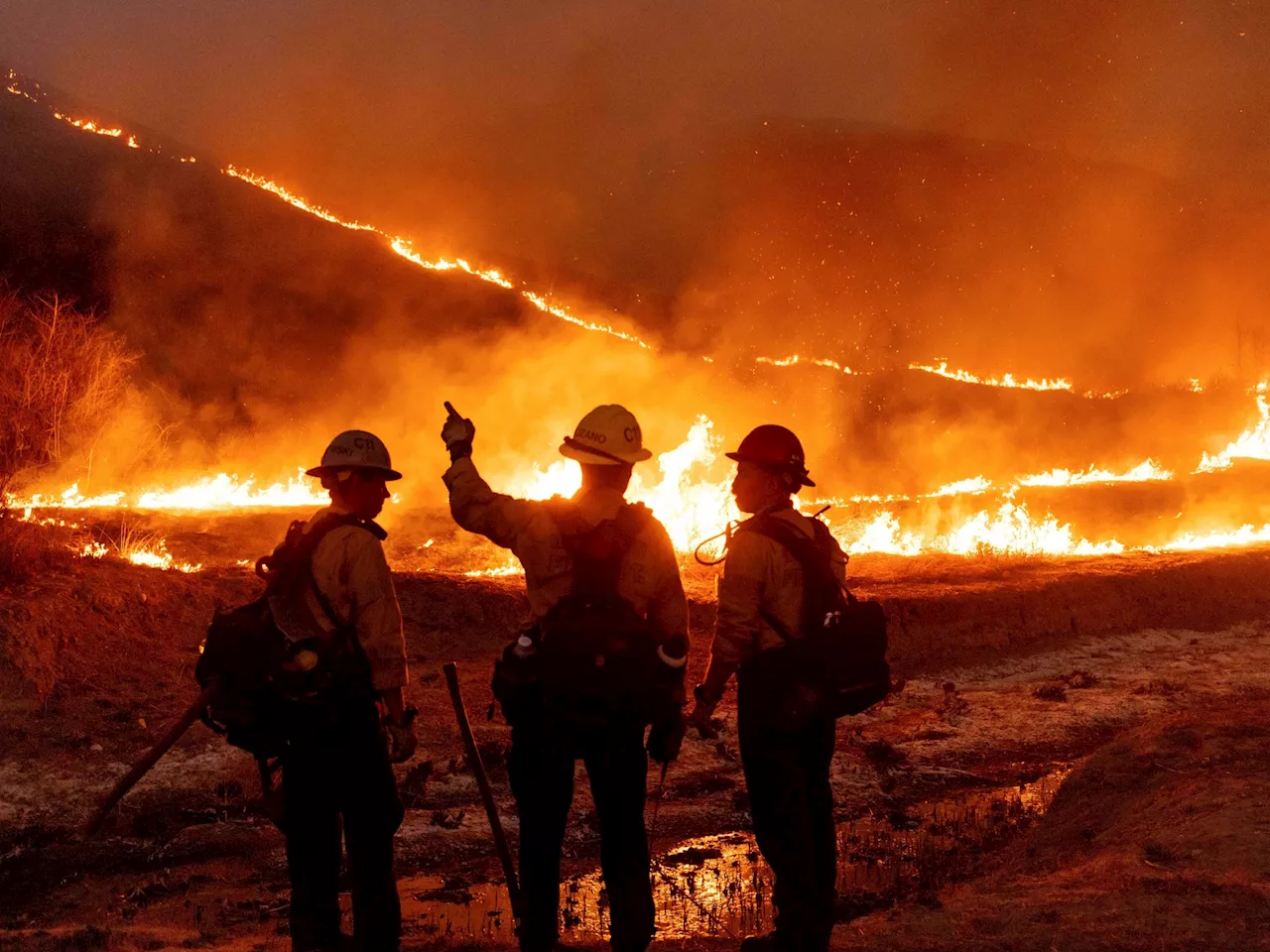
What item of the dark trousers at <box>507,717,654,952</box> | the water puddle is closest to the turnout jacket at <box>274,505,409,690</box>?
the dark trousers at <box>507,717,654,952</box>

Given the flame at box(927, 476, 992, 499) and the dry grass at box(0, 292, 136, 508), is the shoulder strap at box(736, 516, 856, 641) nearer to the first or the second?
the dry grass at box(0, 292, 136, 508)

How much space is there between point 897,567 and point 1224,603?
17.1 feet

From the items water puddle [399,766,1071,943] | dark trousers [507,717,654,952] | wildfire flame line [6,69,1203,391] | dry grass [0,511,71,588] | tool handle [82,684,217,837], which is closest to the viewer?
dark trousers [507,717,654,952]

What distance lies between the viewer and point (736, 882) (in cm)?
704

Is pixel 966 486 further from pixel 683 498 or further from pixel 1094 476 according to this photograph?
pixel 683 498

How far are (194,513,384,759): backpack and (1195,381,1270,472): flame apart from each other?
130 ft

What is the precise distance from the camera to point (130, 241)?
4322 centimetres

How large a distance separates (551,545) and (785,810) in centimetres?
146

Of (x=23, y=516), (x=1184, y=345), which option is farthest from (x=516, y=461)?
(x=1184, y=345)

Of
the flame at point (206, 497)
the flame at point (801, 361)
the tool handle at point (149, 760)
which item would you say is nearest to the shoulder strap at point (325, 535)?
the tool handle at point (149, 760)

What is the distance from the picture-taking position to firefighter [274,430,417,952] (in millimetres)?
4160

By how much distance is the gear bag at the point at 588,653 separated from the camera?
12.9ft

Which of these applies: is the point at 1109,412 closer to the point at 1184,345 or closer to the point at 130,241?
the point at 1184,345

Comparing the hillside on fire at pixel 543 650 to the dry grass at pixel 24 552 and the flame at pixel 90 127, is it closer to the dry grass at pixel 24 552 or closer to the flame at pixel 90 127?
the dry grass at pixel 24 552
